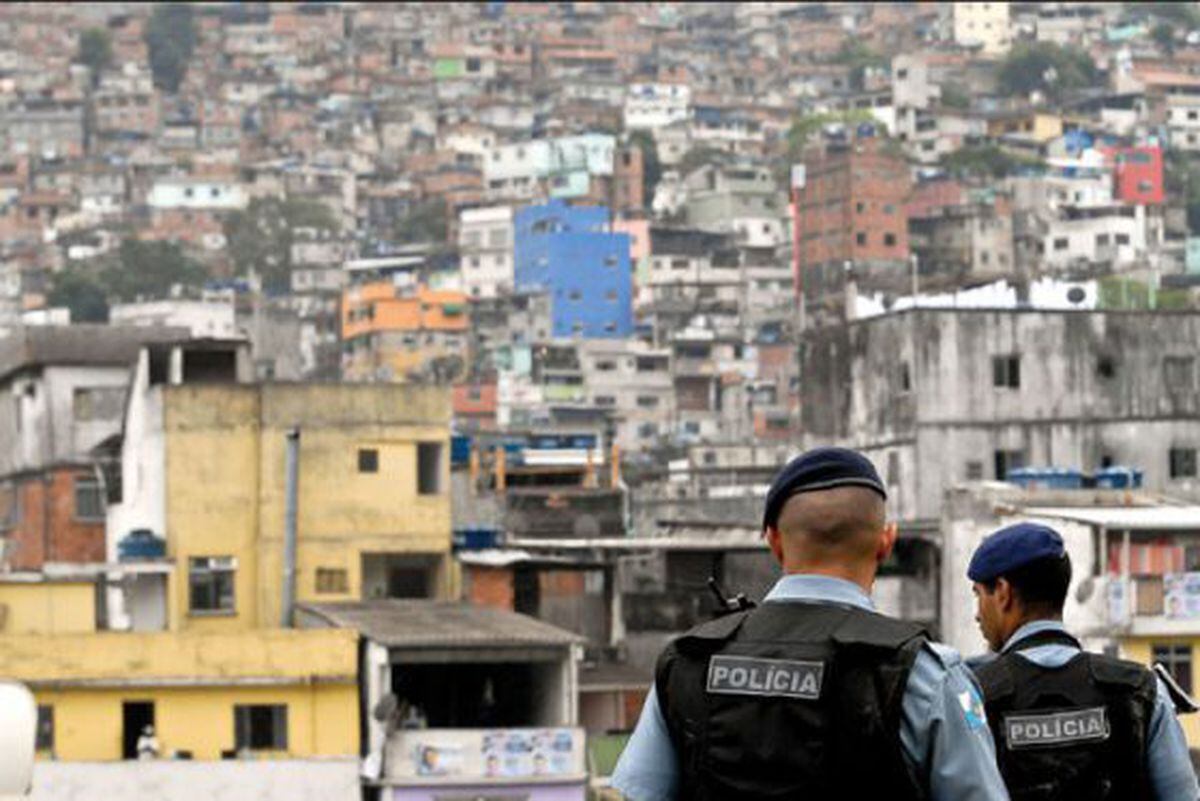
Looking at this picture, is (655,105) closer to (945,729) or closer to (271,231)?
(271,231)

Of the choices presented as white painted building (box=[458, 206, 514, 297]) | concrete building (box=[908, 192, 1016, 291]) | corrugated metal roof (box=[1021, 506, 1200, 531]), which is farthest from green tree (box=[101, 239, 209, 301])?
corrugated metal roof (box=[1021, 506, 1200, 531])

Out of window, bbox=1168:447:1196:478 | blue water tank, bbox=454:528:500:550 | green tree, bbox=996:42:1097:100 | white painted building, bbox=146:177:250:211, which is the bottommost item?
blue water tank, bbox=454:528:500:550

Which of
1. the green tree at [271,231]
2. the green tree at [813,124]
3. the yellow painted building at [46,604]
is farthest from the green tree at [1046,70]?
the yellow painted building at [46,604]

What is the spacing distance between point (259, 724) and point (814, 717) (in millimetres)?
38622

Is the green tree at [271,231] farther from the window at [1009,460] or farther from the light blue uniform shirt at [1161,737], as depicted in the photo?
the light blue uniform shirt at [1161,737]

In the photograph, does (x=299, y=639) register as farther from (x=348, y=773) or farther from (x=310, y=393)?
(x=310, y=393)

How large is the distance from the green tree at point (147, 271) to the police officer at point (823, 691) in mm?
143035

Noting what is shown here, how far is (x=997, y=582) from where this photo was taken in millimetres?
8953

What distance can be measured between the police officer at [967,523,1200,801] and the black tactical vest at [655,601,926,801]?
6.07ft

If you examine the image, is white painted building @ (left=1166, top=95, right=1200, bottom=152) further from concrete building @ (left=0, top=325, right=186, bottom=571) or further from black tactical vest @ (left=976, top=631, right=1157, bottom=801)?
black tactical vest @ (left=976, top=631, right=1157, bottom=801)

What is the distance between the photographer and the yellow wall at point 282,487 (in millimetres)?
52031

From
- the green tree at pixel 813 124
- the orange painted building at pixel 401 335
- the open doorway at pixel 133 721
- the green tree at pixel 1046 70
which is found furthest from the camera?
the green tree at pixel 1046 70

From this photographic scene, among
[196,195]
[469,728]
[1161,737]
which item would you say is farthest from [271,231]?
[1161,737]

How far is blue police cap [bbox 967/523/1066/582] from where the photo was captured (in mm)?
8883
